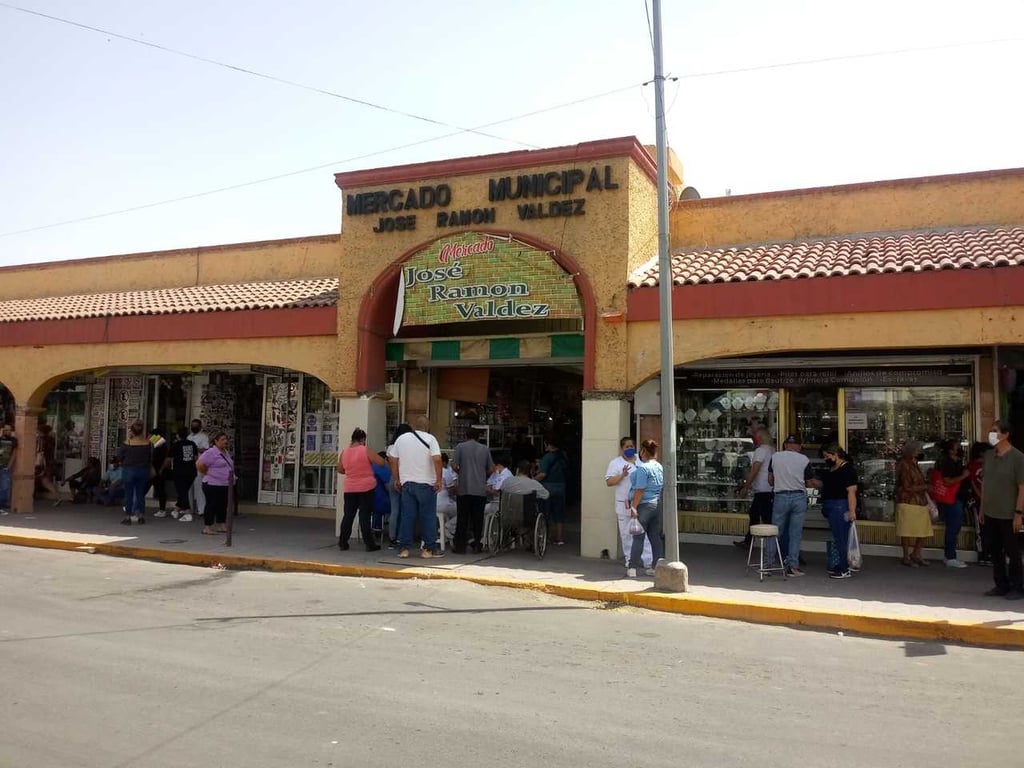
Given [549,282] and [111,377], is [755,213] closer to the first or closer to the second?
[549,282]

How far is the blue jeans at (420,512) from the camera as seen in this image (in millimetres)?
10953

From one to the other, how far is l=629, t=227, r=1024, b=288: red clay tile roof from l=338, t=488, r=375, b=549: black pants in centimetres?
486

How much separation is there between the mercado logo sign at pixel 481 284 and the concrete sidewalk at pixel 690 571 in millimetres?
3568

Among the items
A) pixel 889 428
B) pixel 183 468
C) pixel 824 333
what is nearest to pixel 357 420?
pixel 183 468

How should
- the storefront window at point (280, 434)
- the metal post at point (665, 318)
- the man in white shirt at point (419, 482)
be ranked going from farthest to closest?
the storefront window at point (280, 434) → the man in white shirt at point (419, 482) → the metal post at point (665, 318)

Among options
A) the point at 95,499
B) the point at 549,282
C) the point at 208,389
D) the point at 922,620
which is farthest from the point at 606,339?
the point at 95,499

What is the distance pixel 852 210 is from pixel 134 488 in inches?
520

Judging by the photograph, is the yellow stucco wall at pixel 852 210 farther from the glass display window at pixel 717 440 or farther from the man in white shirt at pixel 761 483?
the man in white shirt at pixel 761 483

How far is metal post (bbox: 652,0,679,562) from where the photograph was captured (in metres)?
8.91

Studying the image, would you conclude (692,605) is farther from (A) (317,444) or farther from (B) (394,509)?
(A) (317,444)

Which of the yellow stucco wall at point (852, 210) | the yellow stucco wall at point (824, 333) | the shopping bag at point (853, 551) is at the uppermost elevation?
the yellow stucco wall at point (852, 210)

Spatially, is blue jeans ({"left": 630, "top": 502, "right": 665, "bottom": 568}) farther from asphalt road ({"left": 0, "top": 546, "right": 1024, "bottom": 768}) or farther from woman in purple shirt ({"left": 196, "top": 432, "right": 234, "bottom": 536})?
woman in purple shirt ({"left": 196, "top": 432, "right": 234, "bottom": 536})

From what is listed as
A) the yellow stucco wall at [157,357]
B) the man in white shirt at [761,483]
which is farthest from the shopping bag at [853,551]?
the yellow stucco wall at [157,357]

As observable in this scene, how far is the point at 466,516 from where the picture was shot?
37.5ft
